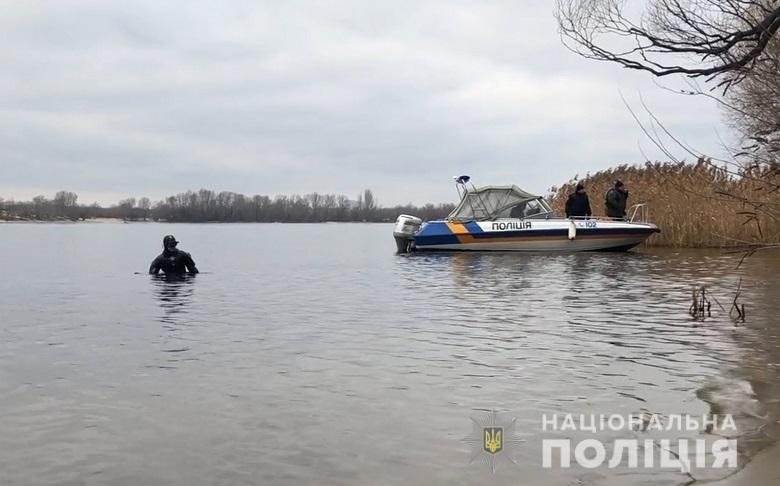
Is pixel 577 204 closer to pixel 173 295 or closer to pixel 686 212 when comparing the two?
pixel 686 212

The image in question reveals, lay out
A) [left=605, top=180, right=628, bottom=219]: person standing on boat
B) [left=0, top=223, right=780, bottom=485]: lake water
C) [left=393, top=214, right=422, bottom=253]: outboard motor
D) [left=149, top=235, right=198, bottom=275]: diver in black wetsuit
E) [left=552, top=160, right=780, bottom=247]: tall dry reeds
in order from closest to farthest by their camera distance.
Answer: [left=0, top=223, right=780, bottom=485]: lake water, [left=149, top=235, right=198, bottom=275]: diver in black wetsuit, [left=552, top=160, right=780, bottom=247]: tall dry reeds, [left=605, top=180, right=628, bottom=219]: person standing on boat, [left=393, top=214, right=422, bottom=253]: outboard motor

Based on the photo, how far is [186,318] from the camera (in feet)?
35.6

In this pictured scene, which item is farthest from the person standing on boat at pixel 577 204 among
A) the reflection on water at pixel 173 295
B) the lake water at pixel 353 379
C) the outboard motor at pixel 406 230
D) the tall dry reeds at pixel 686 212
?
the reflection on water at pixel 173 295

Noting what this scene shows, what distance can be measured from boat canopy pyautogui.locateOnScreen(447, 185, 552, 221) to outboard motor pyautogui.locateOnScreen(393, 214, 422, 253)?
2.04 metres

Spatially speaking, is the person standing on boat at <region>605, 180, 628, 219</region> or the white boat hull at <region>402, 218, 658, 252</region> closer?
the white boat hull at <region>402, 218, 658, 252</region>

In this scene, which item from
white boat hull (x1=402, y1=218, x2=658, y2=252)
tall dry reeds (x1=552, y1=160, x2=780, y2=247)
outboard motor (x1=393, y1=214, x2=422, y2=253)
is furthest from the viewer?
outboard motor (x1=393, y1=214, x2=422, y2=253)

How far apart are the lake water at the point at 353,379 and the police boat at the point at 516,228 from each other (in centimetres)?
953

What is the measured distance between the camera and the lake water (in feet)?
14.9

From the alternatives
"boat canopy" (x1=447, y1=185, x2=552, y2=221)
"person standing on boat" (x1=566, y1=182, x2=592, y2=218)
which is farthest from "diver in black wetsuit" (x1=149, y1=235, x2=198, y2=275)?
"person standing on boat" (x1=566, y1=182, x2=592, y2=218)

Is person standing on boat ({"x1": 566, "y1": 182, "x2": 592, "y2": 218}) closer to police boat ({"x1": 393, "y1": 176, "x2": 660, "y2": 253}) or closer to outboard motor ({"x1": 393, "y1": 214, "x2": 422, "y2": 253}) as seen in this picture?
police boat ({"x1": 393, "y1": 176, "x2": 660, "y2": 253})

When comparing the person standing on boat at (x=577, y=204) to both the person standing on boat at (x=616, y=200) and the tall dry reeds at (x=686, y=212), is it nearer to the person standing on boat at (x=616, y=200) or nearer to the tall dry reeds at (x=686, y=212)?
the person standing on boat at (x=616, y=200)

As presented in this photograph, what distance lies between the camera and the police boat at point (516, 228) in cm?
2373

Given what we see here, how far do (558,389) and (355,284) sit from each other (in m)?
Result: 10.5

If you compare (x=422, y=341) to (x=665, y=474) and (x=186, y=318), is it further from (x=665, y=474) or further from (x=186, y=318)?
(x=665, y=474)
